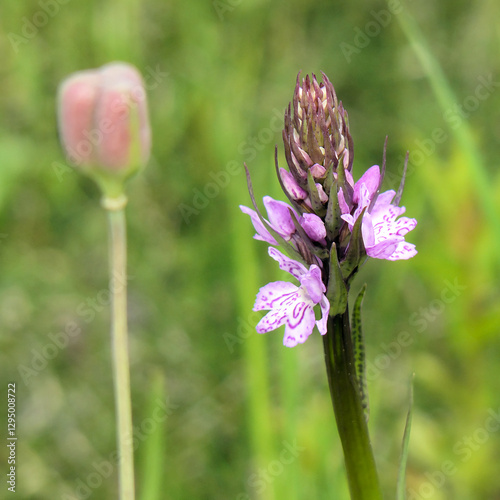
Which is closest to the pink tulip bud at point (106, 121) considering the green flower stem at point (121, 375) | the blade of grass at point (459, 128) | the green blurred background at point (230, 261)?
the green flower stem at point (121, 375)

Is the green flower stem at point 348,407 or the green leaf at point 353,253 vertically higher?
the green leaf at point 353,253

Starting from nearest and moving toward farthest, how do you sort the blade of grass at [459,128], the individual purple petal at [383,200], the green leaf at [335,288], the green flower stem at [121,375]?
the green leaf at [335,288] → the individual purple petal at [383,200] → the green flower stem at [121,375] → the blade of grass at [459,128]

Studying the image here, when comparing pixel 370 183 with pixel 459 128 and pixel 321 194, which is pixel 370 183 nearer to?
pixel 321 194

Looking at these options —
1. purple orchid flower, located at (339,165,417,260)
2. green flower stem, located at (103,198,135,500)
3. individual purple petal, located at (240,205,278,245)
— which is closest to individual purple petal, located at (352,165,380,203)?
purple orchid flower, located at (339,165,417,260)

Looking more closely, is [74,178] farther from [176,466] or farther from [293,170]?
[293,170]

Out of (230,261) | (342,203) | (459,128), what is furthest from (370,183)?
(230,261)

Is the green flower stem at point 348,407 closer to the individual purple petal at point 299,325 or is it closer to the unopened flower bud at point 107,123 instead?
the individual purple petal at point 299,325

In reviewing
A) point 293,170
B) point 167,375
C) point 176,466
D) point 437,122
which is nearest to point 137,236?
point 167,375
